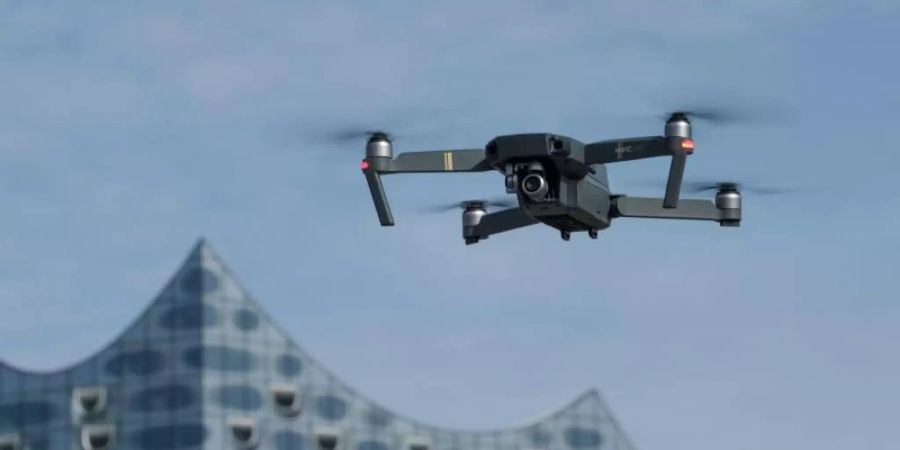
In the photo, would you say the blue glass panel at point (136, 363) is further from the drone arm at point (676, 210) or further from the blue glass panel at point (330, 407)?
the drone arm at point (676, 210)

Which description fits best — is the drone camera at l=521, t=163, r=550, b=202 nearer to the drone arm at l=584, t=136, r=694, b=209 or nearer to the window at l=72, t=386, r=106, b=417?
the drone arm at l=584, t=136, r=694, b=209

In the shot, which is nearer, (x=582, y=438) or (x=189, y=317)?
(x=189, y=317)

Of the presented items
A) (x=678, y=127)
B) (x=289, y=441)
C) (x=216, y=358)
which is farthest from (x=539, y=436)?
(x=678, y=127)

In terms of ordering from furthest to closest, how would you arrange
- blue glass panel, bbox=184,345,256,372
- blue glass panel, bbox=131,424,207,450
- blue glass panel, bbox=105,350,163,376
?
blue glass panel, bbox=105,350,163,376 < blue glass panel, bbox=184,345,256,372 < blue glass panel, bbox=131,424,207,450

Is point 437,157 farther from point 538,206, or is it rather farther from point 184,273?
point 184,273

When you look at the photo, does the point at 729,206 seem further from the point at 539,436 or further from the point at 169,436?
the point at 539,436

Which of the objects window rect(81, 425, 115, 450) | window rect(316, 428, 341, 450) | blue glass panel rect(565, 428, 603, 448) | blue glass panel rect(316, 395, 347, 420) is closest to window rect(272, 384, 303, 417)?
blue glass panel rect(316, 395, 347, 420)

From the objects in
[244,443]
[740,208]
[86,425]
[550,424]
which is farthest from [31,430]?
[740,208]
